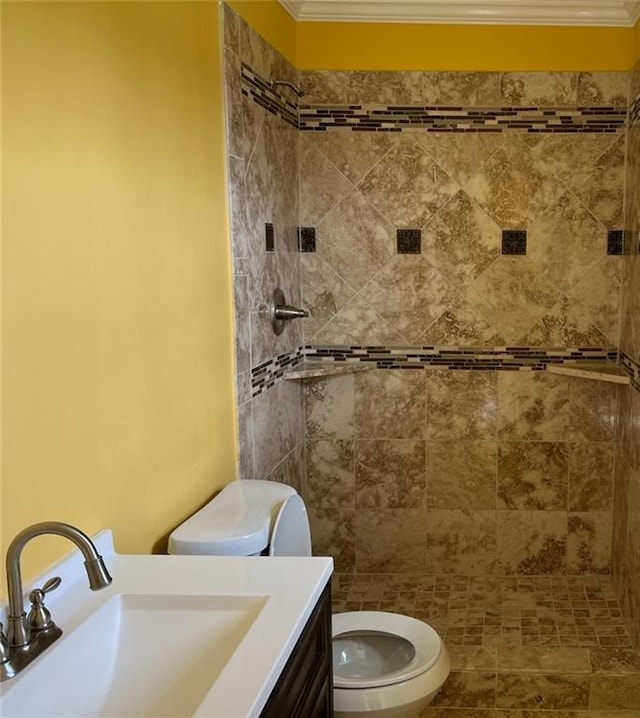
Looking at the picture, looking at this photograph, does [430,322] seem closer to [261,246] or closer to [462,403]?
[462,403]

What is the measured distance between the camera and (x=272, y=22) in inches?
109

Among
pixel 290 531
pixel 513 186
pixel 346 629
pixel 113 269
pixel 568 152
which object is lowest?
pixel 346 629

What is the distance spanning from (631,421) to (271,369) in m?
1.36

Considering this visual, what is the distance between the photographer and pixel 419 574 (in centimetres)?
338

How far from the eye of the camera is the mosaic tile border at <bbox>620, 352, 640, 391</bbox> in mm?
2824

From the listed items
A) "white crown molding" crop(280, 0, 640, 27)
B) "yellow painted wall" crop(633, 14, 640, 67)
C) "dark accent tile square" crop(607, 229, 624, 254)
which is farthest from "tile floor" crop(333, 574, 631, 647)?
"white crown molding" crop(280, 0, 640, 27)

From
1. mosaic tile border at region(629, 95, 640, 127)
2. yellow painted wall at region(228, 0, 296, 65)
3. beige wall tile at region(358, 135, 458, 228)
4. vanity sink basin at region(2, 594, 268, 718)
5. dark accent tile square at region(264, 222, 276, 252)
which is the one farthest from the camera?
beige wall tile at region(358, 135, 458, 228)

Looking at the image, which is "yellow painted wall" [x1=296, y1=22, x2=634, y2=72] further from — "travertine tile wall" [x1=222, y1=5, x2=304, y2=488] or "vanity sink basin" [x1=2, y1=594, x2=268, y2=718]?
"vanity sink basin" [x1=2, y1=594, x2=268, y2=718]

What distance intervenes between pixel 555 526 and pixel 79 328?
243cm

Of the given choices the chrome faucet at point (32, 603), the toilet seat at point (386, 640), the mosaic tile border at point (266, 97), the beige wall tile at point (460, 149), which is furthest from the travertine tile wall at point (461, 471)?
the chrome faucet at point (32, 603)

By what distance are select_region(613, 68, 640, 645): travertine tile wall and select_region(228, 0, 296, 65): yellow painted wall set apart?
1.31 meters

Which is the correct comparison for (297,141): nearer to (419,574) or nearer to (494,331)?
(494,331)

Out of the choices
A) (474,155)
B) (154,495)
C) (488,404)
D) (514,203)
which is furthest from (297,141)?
(154,495)

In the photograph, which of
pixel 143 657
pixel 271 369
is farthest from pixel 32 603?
pixel 271 369
